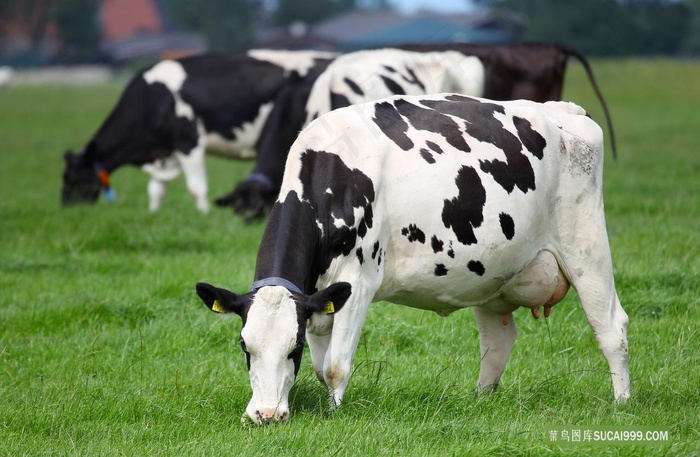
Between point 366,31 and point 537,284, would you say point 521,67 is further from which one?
point 366,31

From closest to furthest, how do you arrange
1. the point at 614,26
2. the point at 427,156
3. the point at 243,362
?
the point at 427,156 → the point at 243,362 → the point at 614,26

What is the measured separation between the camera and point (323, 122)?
5.96m

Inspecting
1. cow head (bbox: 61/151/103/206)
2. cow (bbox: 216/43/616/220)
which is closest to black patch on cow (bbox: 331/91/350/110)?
cow (bbox: 216/43/616/220)

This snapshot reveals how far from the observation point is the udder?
6267 mm

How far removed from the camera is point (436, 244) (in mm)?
5793

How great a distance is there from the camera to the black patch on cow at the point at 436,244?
19.0ft

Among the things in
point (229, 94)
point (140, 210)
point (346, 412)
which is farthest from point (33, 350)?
point (229, 94)

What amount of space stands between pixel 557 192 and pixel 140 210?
865 cm

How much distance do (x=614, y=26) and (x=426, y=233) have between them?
213 ft

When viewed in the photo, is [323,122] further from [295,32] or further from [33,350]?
[295,32]

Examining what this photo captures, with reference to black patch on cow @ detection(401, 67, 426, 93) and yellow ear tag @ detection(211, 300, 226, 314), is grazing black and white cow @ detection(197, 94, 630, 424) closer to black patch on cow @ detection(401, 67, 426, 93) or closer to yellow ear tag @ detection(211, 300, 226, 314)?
yellow ear tag @ detection(211, 300, 226, 314)

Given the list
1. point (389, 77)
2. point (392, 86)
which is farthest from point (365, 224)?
point (389, 77)

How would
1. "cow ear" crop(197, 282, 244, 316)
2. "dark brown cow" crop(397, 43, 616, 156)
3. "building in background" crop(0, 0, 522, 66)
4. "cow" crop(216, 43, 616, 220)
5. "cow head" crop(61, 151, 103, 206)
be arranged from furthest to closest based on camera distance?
"building in background" crop(0, 0, 522, 66)
"cow head" crop(61, 151, 103, 206)
"dark brown cow" crop(397, 43, 616, 156)
"cow" crop(216, 43, 616, 220)
"cow ear" crop(197, 282, 244, 316)

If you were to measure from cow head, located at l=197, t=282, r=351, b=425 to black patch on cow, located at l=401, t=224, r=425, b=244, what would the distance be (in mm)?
600
